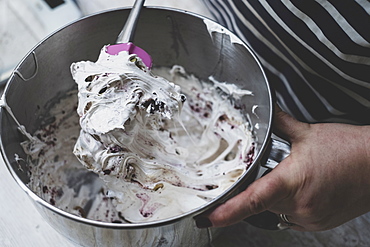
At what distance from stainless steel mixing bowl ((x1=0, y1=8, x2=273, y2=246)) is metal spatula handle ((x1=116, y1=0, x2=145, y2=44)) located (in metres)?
0.02

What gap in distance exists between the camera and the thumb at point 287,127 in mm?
553

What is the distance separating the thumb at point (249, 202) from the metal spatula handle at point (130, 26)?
26 centimetres

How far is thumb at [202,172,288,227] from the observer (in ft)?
1.62

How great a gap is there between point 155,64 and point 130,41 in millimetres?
139

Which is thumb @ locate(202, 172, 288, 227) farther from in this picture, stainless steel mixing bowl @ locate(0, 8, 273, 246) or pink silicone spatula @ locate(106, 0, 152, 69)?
pink silicone spatula @ locate(106, 0, 152, 69)

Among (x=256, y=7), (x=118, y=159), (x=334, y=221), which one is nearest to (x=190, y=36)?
(x=256, y=7)

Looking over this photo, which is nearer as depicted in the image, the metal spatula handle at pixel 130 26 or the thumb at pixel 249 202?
the thumb at pixel 249 202

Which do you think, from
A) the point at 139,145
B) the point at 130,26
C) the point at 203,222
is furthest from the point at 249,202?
the point at 130,26

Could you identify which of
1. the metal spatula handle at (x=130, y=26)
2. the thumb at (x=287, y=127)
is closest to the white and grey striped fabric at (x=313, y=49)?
→ the thumb at (x=287, y=127)

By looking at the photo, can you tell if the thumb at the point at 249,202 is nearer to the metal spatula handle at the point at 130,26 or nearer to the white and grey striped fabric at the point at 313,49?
the white and grey striped fabric at the point at 313,49

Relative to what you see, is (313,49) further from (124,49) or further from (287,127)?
(124,49)

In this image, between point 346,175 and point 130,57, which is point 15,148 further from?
point 346,175

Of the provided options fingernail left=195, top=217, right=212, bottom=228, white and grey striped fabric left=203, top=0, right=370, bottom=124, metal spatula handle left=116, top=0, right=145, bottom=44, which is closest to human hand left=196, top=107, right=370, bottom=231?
fingernail left=195, top=217, right=212, bottom=228

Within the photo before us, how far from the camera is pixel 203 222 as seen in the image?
510 millimetres
